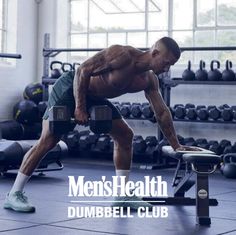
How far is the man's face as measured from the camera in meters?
3.43

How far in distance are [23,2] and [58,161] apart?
3.07m

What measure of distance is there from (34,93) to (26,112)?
12.8 inches

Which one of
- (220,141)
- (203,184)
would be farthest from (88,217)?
(220,141)

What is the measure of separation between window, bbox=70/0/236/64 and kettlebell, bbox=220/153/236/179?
1.52m

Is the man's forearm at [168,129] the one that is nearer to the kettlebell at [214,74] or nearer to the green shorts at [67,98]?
the green shorts at [67,98]

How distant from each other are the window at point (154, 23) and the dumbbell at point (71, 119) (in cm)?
396

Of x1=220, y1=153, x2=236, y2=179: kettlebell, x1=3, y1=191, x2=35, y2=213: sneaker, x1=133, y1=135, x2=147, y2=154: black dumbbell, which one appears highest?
x1=133, y1=135, x2=147, y2=154: black dumbbell

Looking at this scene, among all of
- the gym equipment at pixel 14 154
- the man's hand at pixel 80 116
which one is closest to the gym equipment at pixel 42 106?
the gym equipment at pixel 14 154

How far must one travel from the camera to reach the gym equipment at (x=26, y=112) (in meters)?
7.62

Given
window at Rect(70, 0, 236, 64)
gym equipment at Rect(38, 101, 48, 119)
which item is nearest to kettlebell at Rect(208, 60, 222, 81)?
window at Rect(70, 0, 236, 64)

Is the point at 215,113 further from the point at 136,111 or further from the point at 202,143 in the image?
the point at 136,111

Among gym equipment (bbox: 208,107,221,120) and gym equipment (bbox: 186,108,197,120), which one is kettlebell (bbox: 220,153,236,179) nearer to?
gym equipment (bbox: 208,107,221,120)

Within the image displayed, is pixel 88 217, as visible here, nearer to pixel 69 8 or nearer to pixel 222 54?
pixel 222 54

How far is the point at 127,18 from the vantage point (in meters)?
7.95
